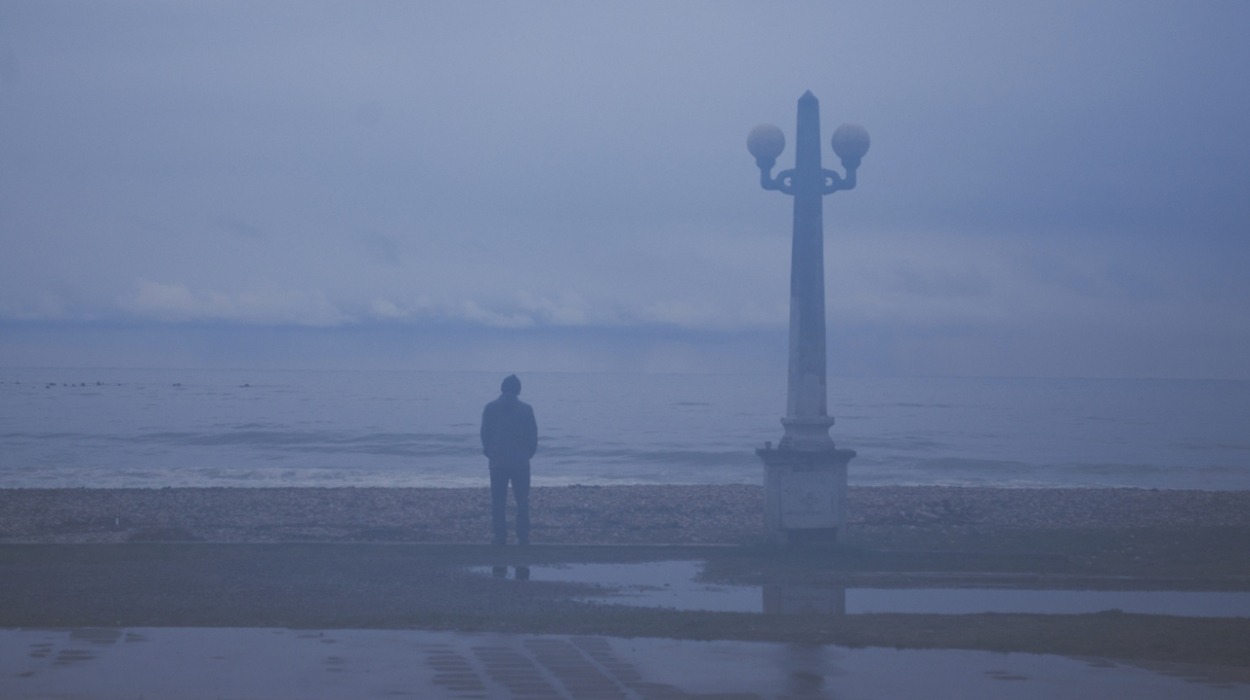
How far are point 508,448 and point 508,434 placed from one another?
0.14 metres

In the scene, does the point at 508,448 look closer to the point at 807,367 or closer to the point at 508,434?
the point at 508,434

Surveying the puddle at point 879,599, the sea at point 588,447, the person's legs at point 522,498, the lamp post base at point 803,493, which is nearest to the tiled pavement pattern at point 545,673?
the puddle at point 879,599

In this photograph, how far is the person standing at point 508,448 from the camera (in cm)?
1091

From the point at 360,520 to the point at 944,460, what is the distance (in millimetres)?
26577

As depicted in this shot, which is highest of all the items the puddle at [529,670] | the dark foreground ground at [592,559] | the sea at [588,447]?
the puddle at [529,670]

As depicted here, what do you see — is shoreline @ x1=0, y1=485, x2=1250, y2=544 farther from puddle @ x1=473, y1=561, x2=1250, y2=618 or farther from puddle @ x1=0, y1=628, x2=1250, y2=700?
puddle @ x1=0, y1=628, x2=1250, y2=700

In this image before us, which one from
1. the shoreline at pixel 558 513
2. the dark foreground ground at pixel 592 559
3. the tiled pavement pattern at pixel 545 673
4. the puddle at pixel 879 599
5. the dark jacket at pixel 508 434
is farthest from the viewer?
the shoreline at pixel 558 513

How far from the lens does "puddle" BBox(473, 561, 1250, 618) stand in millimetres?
7758

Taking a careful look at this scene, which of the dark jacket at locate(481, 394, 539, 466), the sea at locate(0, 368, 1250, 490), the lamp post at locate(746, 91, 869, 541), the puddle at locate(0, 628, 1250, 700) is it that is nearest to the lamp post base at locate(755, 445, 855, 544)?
the lamp post at locate(746, 91, 869, 541)

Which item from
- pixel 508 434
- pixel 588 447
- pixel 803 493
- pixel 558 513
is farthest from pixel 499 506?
pixel 588 447

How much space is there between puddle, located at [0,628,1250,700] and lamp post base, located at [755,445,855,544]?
4449 millimetres

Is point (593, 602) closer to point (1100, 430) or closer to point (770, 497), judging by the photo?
point (770, 497)

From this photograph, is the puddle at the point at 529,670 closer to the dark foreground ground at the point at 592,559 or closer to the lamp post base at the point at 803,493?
the dark foreground ground at the point at 592,559

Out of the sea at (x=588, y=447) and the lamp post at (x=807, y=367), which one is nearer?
the lamp post at (x=807, y=367)
